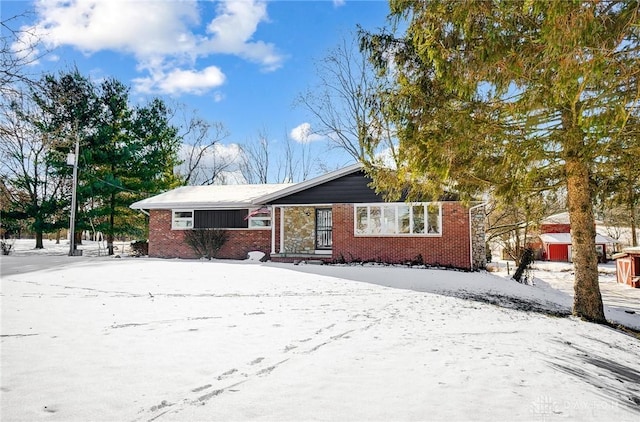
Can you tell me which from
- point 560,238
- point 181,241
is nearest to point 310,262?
point 181,241

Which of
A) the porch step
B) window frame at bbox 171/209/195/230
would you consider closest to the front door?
the porch step

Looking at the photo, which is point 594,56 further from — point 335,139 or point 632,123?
point 335,139

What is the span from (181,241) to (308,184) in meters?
7.16

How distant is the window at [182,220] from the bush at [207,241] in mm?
824

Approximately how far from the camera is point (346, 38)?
911 inches

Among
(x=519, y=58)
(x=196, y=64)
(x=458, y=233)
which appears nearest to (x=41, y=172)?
(x=196, y=64)

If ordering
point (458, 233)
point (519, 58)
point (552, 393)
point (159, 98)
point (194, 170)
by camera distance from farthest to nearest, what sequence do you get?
1. point (194, 170)
2. point (159, 98)
3. point (458, 233)
4. point (519, 58)
5. point (552, 393)

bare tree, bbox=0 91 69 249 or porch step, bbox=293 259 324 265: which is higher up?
bare tree, bbox=0 91 69 249

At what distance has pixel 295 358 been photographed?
414 centimetres

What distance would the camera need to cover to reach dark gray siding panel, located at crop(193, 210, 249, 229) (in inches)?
708

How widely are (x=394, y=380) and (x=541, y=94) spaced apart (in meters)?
4.94

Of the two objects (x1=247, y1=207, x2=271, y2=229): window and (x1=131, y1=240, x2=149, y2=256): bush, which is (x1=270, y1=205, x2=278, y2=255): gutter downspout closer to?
(x1=247, y1=207, x2=271, y2=229): window

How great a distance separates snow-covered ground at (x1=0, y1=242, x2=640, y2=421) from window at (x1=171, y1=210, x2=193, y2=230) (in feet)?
33.2

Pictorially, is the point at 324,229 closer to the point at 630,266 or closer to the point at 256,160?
the point at 630,266
